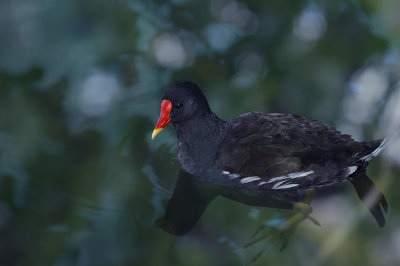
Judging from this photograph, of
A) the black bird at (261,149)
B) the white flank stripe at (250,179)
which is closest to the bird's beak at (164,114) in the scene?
the black bird at (261,149)

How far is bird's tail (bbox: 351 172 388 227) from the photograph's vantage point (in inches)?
61.4

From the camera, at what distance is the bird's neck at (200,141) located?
1.82 meters

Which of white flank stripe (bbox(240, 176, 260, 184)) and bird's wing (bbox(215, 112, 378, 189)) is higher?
bird's wing (bbox(215, 112, 378, 189))

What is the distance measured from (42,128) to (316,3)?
4.01 feet

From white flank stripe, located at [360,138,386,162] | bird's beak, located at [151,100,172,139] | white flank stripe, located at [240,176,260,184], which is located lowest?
white flank stripe, located at [240,176,260,184]

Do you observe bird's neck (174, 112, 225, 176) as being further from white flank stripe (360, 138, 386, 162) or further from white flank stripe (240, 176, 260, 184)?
white flank stripe (360, 138, 386, 162)

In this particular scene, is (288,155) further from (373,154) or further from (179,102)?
(179,102)

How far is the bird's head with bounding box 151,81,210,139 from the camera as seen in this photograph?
1785 millimetres

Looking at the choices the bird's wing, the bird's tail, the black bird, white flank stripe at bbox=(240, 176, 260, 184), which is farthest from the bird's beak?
the bird's tail

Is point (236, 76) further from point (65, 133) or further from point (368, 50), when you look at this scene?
point (65, 133)

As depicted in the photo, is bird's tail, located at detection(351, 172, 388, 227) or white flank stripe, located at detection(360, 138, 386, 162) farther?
white flank stripe, located at detection(360, 138, 386, 162)

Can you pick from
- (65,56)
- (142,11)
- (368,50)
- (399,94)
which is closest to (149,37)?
(142,11)

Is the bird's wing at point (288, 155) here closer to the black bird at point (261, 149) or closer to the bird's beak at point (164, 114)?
the black bird at point (261, 149)

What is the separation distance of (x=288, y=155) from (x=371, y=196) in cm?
30
